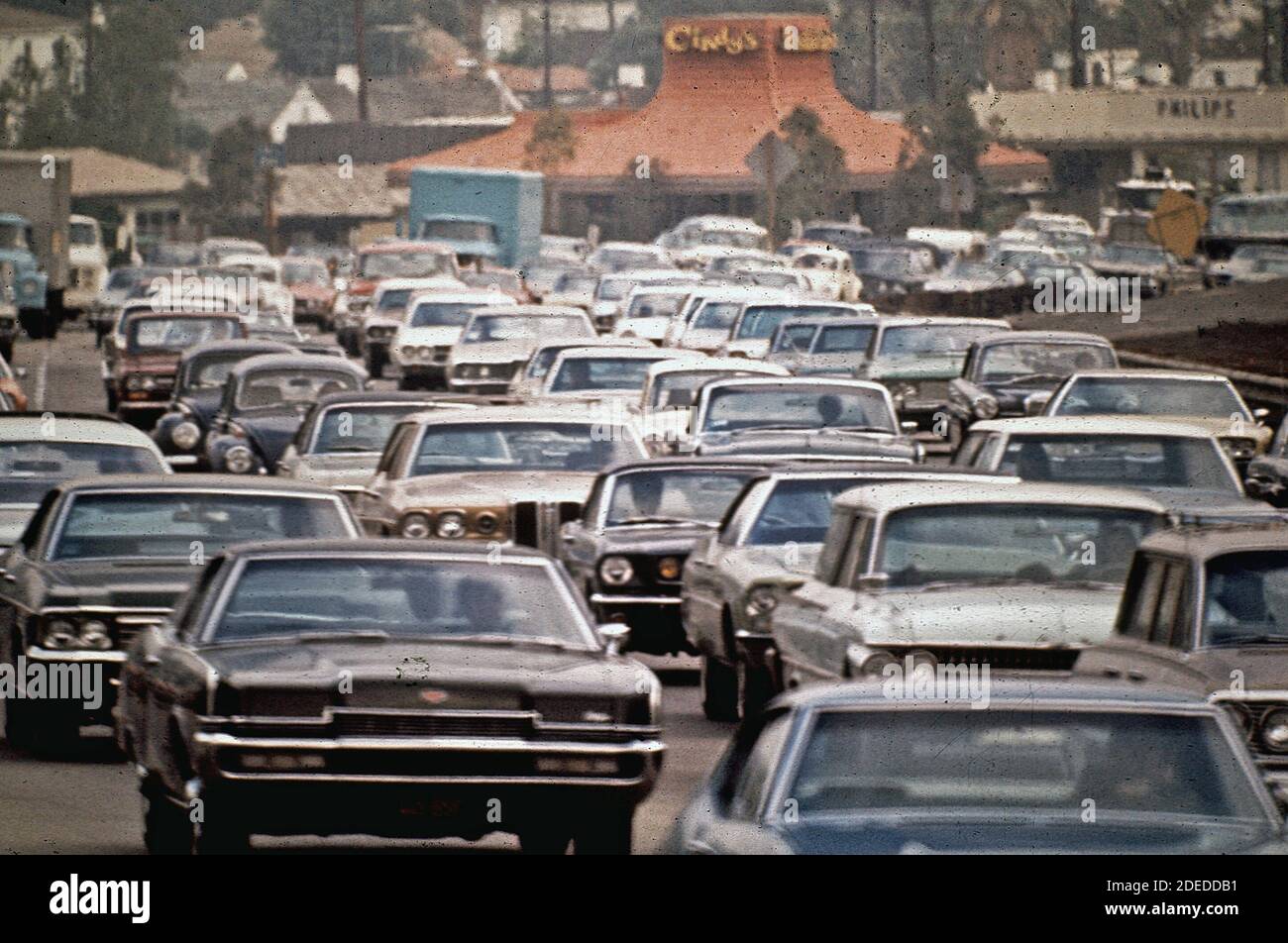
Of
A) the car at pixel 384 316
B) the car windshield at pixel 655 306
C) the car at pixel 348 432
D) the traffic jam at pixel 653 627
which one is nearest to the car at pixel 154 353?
the car at pixel 384 316

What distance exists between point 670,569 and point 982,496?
382 centimetres

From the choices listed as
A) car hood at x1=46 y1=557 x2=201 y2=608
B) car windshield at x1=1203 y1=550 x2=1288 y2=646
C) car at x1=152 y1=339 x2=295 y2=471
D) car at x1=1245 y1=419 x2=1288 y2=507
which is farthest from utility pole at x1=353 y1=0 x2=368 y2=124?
car windshield at x1=1203 y1=550 x2=1288 y2=646

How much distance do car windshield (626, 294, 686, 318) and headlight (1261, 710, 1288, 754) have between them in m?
38.7

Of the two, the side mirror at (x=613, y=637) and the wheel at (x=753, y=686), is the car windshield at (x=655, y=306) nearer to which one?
the wheel at (x=753, y=686)

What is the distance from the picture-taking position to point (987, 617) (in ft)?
42.4

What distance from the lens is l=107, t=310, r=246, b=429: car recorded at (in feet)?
124

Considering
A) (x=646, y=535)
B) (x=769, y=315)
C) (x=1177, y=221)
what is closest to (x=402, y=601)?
(x=646, y=535)

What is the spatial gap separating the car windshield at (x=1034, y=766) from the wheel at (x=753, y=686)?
269 inches

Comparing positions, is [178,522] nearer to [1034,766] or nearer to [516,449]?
[516,449]

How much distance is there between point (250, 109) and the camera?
174m

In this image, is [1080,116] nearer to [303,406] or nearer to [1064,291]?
[1064,291]

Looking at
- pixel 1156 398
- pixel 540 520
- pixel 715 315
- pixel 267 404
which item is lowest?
pixel 715 315

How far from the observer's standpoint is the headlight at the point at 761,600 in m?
15.3
